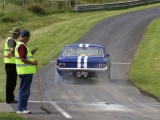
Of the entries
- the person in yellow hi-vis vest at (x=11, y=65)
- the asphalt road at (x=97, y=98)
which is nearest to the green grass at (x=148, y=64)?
the asphalt road at (x=97, y=98)

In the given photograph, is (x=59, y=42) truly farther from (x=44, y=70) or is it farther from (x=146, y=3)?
(x=146, y=3)

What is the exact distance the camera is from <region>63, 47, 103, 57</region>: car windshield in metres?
18.4

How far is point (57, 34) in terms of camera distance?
34000 mm

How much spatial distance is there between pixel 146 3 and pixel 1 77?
34545 millimetres

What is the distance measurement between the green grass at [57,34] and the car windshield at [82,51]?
1678 mm

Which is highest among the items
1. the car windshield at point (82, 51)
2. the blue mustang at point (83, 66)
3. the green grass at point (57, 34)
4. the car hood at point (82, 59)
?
the car windshield at point (82, 51)

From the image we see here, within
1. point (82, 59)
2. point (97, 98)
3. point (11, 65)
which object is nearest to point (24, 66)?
point (11, 65)

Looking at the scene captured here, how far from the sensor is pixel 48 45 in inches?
1168

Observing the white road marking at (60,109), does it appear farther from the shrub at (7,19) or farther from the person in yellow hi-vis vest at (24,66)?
the shrub at (7,19)

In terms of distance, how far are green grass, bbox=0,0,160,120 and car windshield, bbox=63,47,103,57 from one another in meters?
1.68

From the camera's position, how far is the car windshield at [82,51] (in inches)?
725

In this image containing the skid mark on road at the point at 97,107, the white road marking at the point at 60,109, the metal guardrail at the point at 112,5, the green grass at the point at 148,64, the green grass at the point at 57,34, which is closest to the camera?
the white road marking at the point at 60,109

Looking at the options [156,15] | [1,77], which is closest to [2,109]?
[1,77]

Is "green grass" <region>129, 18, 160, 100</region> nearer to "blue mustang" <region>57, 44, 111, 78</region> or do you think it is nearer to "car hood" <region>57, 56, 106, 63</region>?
"blue mustang" <region>57, 44, 111, 78</region>
